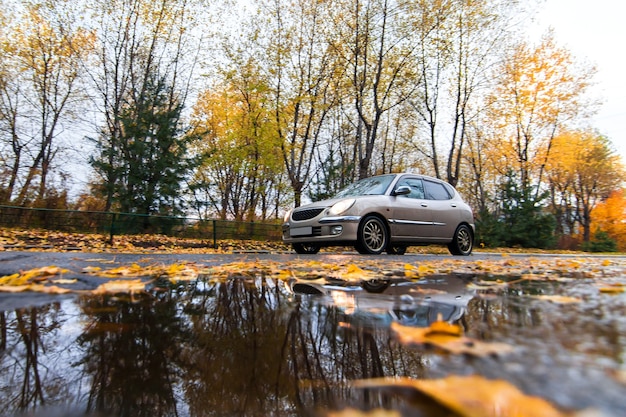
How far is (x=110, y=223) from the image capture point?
28.9 feet

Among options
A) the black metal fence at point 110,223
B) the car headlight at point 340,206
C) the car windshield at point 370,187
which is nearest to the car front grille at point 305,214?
the car headlight at point 340,206

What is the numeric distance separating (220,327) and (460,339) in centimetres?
80

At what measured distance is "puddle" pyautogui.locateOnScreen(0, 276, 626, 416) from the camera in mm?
661

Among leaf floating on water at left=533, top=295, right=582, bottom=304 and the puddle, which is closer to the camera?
the puddle

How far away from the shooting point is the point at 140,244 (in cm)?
895

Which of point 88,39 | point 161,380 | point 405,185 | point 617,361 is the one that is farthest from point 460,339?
point 88,39

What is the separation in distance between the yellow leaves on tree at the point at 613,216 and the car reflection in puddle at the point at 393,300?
44.5 metres

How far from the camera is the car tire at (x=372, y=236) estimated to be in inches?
255

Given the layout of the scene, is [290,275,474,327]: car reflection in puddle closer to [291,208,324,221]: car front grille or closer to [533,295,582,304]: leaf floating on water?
[533,295,582,304]: leaf floating on water

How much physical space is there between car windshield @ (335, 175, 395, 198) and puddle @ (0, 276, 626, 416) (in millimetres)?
5618

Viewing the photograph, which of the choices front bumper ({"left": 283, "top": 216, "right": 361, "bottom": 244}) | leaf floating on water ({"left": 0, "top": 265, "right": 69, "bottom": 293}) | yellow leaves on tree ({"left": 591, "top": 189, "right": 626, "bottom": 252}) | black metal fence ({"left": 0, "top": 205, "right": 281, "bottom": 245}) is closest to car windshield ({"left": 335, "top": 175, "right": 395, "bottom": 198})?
front bumper ({"left": 283, "top": 216, "right": 361, "bottom": 244})

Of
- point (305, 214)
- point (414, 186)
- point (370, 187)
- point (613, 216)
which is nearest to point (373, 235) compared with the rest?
point (370, 187)

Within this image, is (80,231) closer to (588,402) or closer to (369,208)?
(369,208)

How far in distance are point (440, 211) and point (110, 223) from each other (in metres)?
8.29
